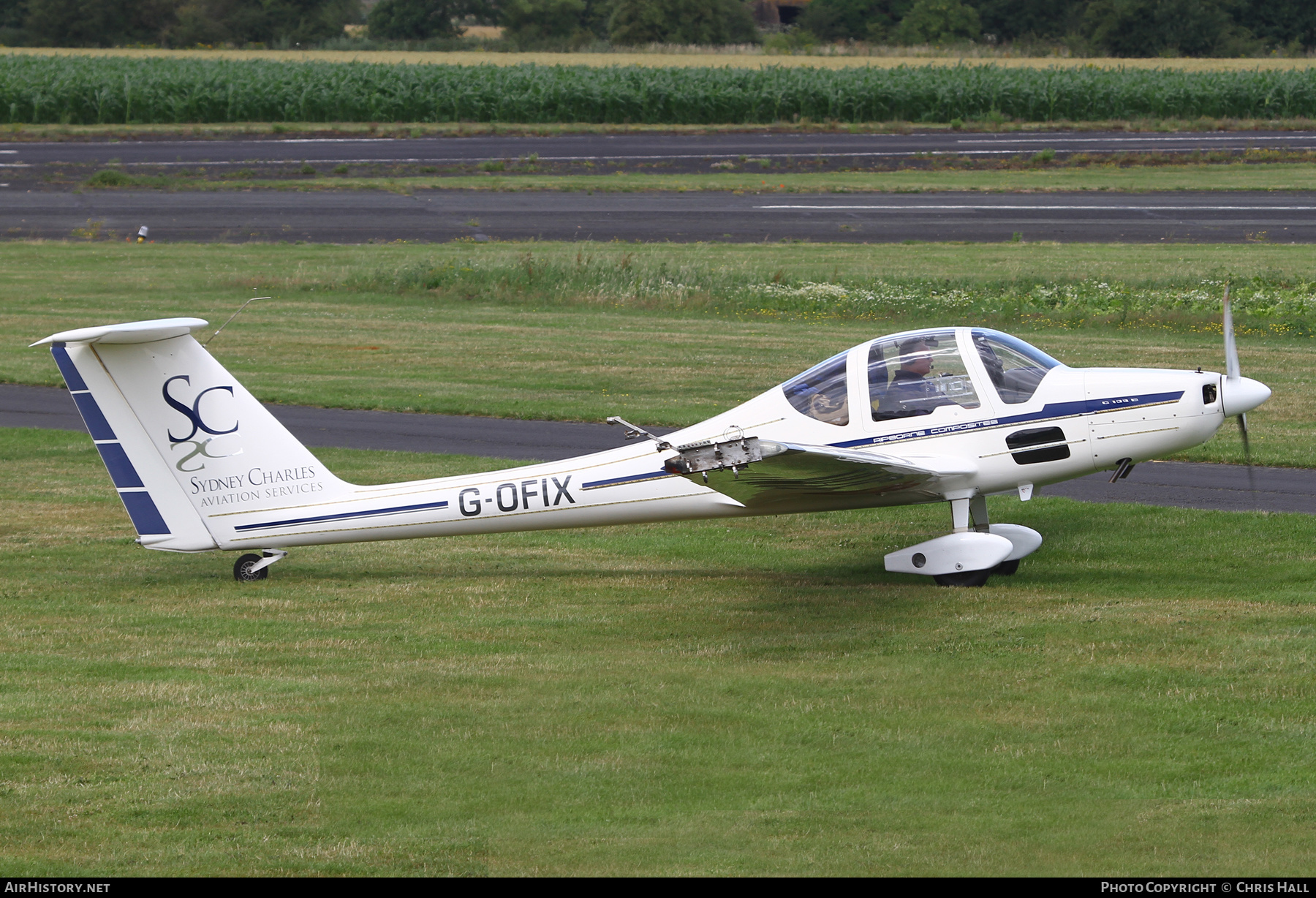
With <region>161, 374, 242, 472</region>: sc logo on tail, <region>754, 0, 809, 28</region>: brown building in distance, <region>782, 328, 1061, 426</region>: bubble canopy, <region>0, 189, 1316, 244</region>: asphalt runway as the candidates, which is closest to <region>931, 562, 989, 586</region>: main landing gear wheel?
<region>782, 328, 1061, 426</region>: bubble canopy

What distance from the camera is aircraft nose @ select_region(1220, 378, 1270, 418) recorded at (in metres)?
11.6

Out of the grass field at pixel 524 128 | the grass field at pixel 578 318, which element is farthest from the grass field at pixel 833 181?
the grass field at pixel 524 128

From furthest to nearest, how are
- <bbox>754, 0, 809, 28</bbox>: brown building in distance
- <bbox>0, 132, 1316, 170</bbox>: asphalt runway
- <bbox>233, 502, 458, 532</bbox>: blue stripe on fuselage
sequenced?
<bbox>754, 0, 809, 28</bbox>: brown building in distance
<bbox>0, 132, 1316, 170</bbox>: asphalt runway
<bbox>233, 502, 458, 532</bbox>: blue stripe on fuselage

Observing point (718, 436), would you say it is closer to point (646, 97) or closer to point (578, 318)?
point (578, 318)

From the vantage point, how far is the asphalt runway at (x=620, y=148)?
49875mm

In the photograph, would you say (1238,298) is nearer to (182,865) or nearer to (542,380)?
(542,380)

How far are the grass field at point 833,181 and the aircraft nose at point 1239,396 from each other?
1285 inches

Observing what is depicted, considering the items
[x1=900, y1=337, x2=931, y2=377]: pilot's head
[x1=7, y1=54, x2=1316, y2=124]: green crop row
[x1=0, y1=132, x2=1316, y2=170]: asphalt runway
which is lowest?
[x1=900, y1=337, x2=931, y2=377]: pilot's head

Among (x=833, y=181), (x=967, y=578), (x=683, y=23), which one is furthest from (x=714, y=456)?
(x=683, y=23)

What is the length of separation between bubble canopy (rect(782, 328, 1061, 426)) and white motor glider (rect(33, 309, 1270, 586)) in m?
0.01

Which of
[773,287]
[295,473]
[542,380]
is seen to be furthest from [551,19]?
[295,473]

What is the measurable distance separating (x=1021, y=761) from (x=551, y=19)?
9998 cm

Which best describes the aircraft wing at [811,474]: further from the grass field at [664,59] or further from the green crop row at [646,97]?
the grass field at [664,59]

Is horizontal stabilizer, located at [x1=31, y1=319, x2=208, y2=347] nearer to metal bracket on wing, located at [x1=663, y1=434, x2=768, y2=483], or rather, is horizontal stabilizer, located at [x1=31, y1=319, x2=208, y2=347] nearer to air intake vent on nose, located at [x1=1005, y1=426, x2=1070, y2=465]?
metal bracket on wing, located at [x1=663, y1=434, x2=768, y2=483]
